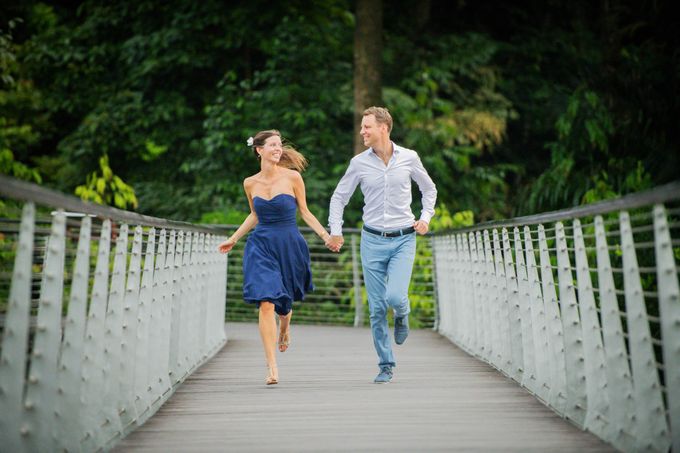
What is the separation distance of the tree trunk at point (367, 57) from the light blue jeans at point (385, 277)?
9394 millimetres

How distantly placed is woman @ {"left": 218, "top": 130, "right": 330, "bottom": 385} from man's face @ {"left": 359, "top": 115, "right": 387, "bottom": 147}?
2.45 feet

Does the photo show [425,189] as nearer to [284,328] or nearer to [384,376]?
[384,376]

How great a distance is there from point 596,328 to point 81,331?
7.92 ft

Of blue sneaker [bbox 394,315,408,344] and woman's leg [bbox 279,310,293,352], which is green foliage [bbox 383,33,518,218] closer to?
woman's leg [bbox 279,310,293,352]

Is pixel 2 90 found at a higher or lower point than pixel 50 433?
higher

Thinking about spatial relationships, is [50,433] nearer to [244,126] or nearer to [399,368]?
[399,368]

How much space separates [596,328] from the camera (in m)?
5.29

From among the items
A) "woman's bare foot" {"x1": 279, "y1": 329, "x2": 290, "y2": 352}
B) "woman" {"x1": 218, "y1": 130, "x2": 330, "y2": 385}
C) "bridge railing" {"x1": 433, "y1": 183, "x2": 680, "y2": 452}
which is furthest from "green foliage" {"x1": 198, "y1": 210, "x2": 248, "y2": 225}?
"woman" {"x1": 218, "y1": 130, "x2": 330, "y2": 385}

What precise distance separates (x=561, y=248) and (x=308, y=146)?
1323 centimetres

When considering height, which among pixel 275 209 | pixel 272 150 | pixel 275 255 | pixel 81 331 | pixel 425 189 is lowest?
pixel 81 331

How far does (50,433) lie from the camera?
4.05 metres

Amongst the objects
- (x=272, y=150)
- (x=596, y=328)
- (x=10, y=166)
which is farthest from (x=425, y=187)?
(x=10, y=166)

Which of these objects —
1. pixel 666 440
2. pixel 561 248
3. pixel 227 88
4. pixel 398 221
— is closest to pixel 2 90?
pixel 227 88

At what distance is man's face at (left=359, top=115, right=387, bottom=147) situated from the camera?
752cm
